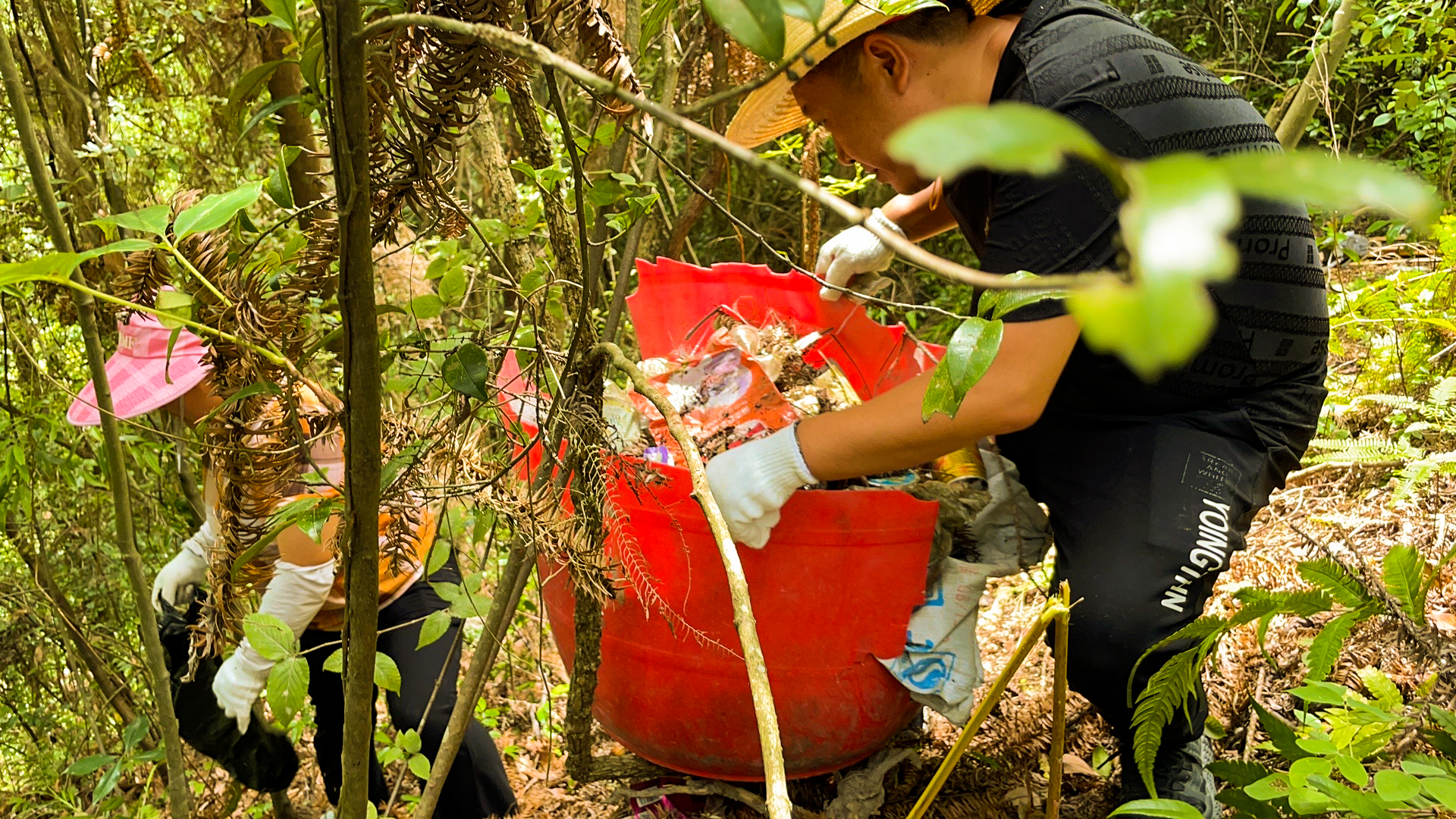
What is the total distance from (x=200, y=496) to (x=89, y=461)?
44cm

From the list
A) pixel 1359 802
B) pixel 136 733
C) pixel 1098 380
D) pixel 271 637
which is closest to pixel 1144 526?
pixel 1098 380

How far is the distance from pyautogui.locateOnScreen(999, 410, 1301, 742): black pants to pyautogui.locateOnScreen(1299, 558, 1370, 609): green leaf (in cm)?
37

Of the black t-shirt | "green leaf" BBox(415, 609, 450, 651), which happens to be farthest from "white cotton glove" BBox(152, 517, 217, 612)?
the black t-shirt

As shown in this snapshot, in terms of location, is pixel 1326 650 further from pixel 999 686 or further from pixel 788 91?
pixel 788 91

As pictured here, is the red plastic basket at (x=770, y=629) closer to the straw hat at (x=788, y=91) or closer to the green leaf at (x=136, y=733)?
the straw hat at (x=788, y=91)

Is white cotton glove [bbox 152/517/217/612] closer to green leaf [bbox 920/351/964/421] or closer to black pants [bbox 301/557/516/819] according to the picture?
black pants [bbox 301/557/516/819]

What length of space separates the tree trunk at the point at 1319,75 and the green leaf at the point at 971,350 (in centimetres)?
219

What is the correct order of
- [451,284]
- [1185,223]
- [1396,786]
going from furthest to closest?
[451,284] < [1396,786] < [1185,223]

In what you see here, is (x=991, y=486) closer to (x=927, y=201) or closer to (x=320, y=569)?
(x=927, y=201)

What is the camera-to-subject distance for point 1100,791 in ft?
5.43

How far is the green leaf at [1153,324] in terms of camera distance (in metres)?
0.18

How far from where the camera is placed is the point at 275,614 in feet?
5.72

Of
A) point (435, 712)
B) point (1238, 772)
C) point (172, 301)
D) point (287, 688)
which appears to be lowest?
point (435, 712)

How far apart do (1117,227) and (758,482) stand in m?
0.56
